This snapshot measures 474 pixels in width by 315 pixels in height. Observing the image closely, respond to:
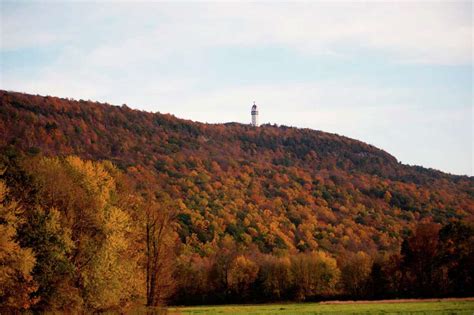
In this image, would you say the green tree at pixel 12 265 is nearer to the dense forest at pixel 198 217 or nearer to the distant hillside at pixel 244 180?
the dense forest at pixel 198 217

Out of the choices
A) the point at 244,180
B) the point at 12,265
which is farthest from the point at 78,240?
the point at 244,180

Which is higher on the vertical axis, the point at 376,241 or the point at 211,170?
the point at 211,170

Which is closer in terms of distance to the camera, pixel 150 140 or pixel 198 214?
pixel 198 214

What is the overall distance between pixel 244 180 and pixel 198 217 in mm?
46939

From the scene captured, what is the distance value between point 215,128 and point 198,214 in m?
90.7

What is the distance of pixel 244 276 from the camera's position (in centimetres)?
7300

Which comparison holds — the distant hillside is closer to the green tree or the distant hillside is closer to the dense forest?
the dense forest

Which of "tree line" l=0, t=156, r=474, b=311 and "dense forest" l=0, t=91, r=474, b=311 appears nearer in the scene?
"tree line" l=0, t=156, r=474, b=311

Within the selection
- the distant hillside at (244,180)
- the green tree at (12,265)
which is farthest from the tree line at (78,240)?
the distant hillside at (244,180)

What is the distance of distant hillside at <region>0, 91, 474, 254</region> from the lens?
11019 cm

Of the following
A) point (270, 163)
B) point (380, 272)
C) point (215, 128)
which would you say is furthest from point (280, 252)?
point (215, 128)

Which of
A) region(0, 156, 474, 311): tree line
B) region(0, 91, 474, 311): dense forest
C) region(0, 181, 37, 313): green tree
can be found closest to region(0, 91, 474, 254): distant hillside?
region(0, 91, 474, 311): dense forest

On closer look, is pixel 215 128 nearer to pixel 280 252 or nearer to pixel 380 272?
pixel 280 252

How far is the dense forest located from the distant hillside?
1.55ft
